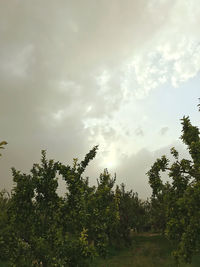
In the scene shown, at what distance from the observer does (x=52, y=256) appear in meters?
9.52

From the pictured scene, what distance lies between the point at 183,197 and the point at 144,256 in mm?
20697

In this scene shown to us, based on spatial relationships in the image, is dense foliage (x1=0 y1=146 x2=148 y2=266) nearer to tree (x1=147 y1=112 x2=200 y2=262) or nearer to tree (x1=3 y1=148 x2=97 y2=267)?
tree (x1=3 y1=148 x2=97 y2=267)

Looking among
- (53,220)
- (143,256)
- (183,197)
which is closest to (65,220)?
(53,220)

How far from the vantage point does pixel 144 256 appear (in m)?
28.4

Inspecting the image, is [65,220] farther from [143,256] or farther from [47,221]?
[143,256]

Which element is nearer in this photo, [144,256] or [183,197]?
[183,197]

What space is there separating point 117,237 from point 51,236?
84.3 feet

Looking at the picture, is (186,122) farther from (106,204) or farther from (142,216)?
(142,216)

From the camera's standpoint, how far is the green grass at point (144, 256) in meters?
25.7

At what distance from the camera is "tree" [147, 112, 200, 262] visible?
1081 centimetres

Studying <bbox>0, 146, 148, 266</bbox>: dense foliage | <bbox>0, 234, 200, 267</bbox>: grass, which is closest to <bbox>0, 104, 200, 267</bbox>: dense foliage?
<bbox>0, 146, 148, 266</bbox>: dense foliage

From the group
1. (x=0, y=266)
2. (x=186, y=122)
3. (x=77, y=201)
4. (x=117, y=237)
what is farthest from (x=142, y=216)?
(x=77, y=201)

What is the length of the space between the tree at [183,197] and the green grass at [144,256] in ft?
48.4

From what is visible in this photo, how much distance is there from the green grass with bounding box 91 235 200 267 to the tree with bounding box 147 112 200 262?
14.7 metres
